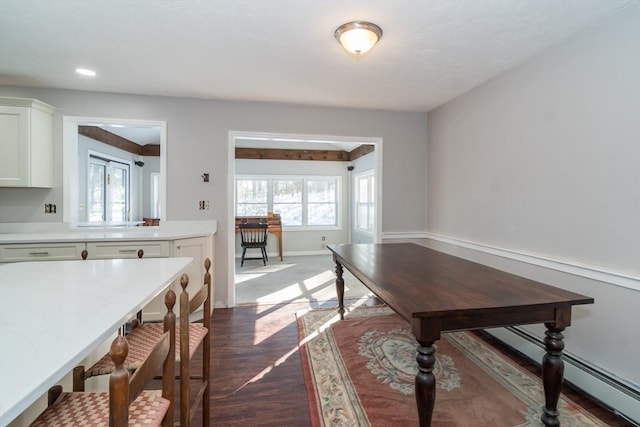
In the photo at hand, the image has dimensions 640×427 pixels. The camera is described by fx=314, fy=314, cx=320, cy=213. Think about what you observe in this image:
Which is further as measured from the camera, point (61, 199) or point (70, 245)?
point (61, 199)

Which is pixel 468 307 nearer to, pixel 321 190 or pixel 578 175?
pixel 578 175

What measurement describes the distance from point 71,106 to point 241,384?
3285mm

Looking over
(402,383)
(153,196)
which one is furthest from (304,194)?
(402,383)

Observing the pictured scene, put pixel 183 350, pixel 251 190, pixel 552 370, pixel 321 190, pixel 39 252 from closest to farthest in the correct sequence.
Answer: pixel 183 350, pixel 552 370, pixel 39 252, pixel 251 190, pixel 321 190

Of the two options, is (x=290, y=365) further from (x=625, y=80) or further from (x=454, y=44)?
(x=625, y=80)

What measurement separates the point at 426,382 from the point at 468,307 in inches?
15.1

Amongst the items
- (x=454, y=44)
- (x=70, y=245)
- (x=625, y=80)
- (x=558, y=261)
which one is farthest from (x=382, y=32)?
(x=70, y=245)

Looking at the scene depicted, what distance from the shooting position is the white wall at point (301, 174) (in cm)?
731

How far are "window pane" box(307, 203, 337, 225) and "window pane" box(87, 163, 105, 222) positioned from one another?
4.15 metres

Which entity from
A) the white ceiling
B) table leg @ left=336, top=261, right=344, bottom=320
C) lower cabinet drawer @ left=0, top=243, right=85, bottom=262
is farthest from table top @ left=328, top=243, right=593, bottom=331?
lower cabinet drawer @ left=0, top=243, right=85, bottom=262

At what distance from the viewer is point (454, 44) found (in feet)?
7.65

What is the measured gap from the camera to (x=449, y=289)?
1696 mm

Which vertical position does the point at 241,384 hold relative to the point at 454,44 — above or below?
below

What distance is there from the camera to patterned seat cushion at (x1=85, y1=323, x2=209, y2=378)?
4.14ft
